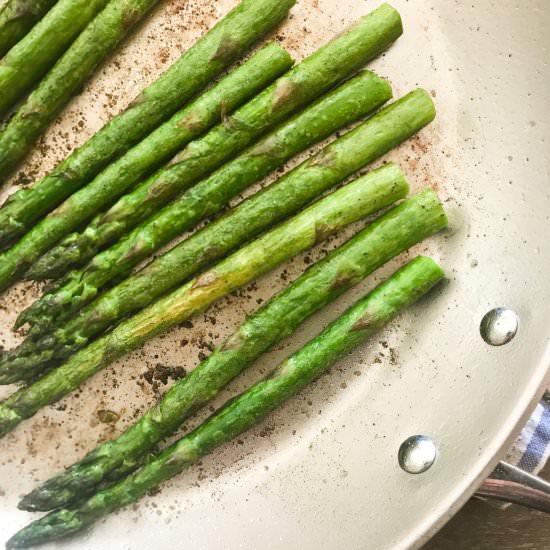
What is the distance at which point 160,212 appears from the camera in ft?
8.02

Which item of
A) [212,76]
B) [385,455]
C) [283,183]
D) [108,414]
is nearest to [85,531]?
[108,414]

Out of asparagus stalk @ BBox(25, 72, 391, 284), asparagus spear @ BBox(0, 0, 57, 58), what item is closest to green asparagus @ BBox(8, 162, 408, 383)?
asparagus stalk @ BBox(25, 72, 391, 284)

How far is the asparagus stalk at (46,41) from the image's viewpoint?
2.43 metres

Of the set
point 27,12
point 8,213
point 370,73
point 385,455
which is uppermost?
point 27,12

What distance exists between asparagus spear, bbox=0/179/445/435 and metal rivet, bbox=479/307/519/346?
18.3 inches

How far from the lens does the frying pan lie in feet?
8.23

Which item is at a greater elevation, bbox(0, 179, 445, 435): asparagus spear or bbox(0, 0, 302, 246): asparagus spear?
bbox(0, 0, 302, 246): asparagus spear

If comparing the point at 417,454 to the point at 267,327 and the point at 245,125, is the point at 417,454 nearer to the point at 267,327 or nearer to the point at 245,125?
the point at 267,327

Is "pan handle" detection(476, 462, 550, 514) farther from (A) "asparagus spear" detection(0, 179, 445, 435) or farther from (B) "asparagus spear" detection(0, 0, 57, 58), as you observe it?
(B) "asparagus spear" detection(0, 0, 57, 58)

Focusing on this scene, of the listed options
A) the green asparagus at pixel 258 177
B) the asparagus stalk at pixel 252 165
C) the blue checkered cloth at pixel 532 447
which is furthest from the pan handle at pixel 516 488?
the asparagus stalk at pixel 252 165

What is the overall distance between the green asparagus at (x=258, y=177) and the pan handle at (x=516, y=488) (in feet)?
4.57

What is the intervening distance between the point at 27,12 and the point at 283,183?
131 centimetres

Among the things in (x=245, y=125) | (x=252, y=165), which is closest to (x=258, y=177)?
(x=252, y=165)

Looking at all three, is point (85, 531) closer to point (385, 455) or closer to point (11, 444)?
point (11, 444)
